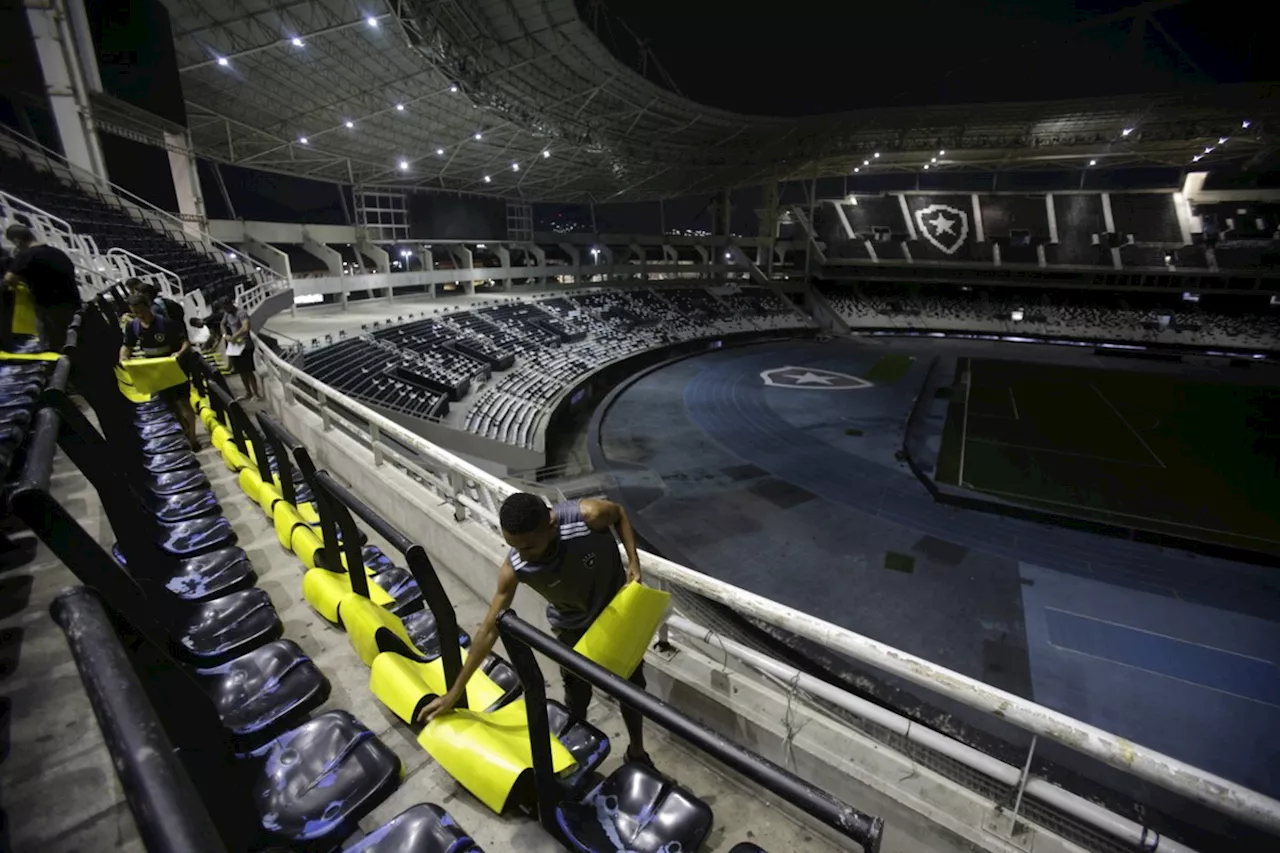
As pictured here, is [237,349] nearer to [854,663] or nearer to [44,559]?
[44,559]

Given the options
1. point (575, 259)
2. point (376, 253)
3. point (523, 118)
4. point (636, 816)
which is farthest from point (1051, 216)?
point (636, 816)

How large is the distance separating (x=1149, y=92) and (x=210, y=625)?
39669mm

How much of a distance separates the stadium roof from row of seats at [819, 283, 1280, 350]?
9.56 m

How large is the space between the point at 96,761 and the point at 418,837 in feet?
3.99

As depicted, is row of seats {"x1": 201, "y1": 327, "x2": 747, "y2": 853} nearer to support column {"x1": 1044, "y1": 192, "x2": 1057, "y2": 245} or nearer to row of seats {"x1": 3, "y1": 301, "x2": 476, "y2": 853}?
row of seats {"x1": 3, "y1": 301, "x2": 476, "y2": 853}

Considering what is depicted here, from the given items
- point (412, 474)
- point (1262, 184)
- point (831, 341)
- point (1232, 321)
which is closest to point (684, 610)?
point (412, 474)

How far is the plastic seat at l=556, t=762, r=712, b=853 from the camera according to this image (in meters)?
1.96

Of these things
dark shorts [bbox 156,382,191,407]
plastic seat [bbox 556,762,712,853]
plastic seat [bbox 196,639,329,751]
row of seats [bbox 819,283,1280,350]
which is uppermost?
dark shorts [bbox 156,382,191,407]

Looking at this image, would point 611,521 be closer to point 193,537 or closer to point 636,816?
point 636,816

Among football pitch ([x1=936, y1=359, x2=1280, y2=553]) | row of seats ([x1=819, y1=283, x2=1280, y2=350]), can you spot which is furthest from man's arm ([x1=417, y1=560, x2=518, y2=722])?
row of seats ([x1=819, y1=283, x2=1280, y2=350])

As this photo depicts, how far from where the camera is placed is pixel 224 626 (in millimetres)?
2873

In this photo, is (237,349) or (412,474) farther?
(237,349)


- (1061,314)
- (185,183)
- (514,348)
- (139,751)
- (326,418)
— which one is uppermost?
(185,183)

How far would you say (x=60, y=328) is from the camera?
473cm
